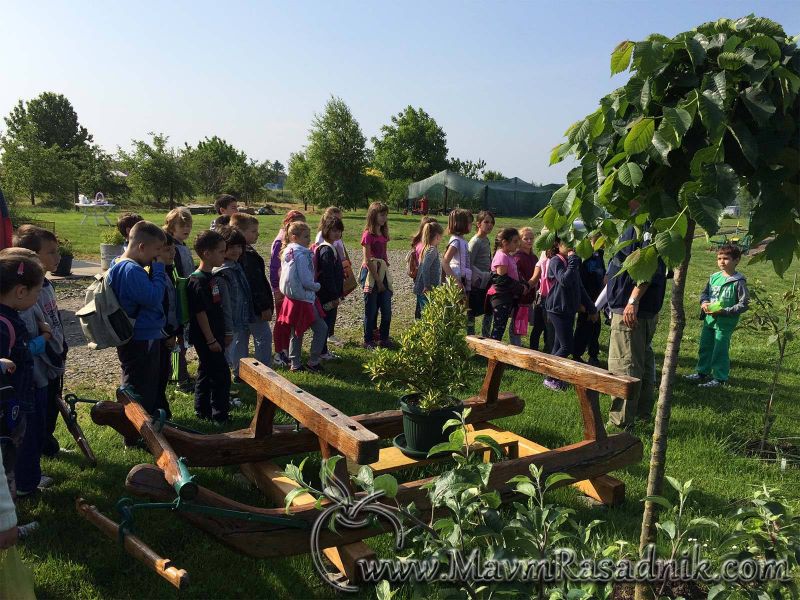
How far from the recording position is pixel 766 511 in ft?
7.88

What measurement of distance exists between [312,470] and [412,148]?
68601 mm

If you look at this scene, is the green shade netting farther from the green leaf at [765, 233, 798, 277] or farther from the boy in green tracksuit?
the green leaf at [765, 233, 798, 277]

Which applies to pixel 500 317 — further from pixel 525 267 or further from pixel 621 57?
pixel 621 57

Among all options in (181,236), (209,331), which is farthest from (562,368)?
(181,236)

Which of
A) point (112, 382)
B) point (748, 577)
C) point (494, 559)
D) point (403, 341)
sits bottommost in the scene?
point (112, 382)

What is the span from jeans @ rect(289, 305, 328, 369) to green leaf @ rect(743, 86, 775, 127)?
18.0ft

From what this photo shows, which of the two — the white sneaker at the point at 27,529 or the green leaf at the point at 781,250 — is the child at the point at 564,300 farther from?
the white sneaker at the point at 27,529

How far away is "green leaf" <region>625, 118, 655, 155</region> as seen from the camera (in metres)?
2.34

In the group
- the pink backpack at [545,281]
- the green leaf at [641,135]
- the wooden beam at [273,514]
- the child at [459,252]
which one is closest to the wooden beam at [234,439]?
the wooden beam at [273,514]

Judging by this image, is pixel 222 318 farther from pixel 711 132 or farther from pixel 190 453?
pixel 711 132

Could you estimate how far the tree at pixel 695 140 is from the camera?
7.48 feet

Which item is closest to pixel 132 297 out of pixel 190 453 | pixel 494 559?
pixel 190 453

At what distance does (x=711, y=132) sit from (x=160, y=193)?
162 feet

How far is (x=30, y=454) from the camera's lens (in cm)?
399
